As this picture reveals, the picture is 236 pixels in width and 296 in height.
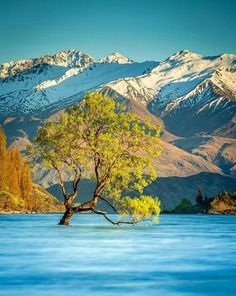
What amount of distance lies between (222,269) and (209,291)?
10.7 metres

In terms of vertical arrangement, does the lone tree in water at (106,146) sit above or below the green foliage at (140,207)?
above

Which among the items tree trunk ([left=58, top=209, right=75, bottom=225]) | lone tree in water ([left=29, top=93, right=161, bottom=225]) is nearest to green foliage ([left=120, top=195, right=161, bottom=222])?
lone tree in water ([left=29, top=93, right=161, bottom=225])

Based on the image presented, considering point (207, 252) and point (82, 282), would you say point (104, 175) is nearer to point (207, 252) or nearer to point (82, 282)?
point (207, 252)

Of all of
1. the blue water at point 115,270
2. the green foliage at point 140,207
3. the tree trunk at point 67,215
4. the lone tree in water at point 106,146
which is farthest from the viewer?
the tree trunk at point 67,215

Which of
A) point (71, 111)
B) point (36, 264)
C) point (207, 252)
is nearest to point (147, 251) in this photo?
point (207, 252)

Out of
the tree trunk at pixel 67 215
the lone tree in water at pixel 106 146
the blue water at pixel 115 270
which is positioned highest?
the lone tree in water at pixel 106 146

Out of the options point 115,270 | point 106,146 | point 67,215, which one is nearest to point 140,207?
point 106,146

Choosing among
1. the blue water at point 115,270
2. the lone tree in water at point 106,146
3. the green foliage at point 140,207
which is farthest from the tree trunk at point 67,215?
the blue water at point 115,270

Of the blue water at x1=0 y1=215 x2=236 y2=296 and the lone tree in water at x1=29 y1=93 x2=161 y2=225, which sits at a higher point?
the lone tree in water at x1=29 y1=93 x2=161 y2=225

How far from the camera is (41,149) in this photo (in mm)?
101500

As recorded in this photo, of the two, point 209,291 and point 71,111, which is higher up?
point 71,111

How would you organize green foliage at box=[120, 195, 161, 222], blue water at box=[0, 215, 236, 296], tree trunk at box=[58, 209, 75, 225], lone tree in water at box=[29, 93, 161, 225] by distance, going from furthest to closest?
tree trunk at box=[58, 209, 75, 225] → lone tree in water at box=[29, 93, 161, 225] → green foliage at box=[120, 195, 161, 222] → blue water at box=[0, 215, 236, 296]

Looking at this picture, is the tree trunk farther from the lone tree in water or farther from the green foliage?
the green foliage

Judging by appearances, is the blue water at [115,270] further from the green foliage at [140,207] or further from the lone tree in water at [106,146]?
the lone tree in water at [106,146]
